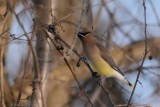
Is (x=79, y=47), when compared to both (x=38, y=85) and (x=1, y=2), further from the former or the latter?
(x=38, y=85)

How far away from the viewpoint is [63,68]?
7500mm

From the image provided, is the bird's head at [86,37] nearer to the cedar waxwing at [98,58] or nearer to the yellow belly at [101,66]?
the cedar waxwing at [98,58]

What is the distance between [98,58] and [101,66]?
0.26 ft

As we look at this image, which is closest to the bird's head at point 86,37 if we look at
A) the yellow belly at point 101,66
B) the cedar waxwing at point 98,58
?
the cedar waxwing at point 98,58

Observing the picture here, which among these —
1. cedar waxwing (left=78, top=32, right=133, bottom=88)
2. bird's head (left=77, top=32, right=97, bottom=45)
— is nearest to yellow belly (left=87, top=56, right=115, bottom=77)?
cedar waxwing (left=78, top=32, right=133, bottom=88)

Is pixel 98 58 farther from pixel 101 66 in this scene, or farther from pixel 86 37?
pixel 86 37

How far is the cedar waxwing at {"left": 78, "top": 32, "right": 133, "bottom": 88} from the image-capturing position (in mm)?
4949

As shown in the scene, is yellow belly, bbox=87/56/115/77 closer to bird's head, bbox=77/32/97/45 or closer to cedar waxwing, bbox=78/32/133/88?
cedar waxwing, bbox=78/32/133/88

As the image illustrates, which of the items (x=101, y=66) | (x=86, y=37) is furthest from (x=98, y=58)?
(x=86, y=37)

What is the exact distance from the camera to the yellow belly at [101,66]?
194 inches

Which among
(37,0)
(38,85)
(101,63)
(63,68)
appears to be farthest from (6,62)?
(38,85)

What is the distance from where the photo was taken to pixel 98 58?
5.00 meters

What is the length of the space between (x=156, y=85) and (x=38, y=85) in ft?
6.82

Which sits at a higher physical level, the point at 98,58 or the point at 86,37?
the point at 86,37
